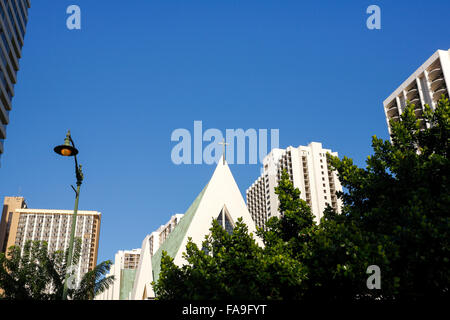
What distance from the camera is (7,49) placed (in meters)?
47.7

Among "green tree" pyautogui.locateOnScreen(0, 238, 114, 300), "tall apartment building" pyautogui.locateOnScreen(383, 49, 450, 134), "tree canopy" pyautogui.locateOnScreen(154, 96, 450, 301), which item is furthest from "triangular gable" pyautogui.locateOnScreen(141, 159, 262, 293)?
"tall apartment building" pyautogui.locateOnScreen(383, 49, 450, 134)

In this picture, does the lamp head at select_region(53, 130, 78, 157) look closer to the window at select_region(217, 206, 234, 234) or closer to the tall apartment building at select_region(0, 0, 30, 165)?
the window at select_region(217, 206, 234, 234)

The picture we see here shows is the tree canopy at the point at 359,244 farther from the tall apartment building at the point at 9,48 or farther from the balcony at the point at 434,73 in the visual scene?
the balcony at the point at 434,73

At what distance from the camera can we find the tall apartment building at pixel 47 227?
472 feet

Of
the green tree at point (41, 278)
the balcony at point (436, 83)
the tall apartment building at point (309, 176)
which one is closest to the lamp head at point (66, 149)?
the green tree at point (41, 278)

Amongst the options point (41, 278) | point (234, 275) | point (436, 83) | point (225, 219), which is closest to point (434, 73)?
point (436, 83)

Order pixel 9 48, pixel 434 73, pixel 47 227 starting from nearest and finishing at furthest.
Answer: pixel 9 48
pixel 434 73
pixel 47 227

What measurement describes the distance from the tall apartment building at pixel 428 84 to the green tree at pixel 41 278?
55534 millimetres

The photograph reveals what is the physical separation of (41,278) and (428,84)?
64.3 m

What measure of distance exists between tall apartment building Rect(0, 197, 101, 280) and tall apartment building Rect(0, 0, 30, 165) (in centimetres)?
10377

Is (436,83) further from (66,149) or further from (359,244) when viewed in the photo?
(66,149)

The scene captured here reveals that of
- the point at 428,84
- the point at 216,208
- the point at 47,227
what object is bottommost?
the point at 216,208

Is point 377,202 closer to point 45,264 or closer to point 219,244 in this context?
point 219,244

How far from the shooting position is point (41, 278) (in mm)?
22844
